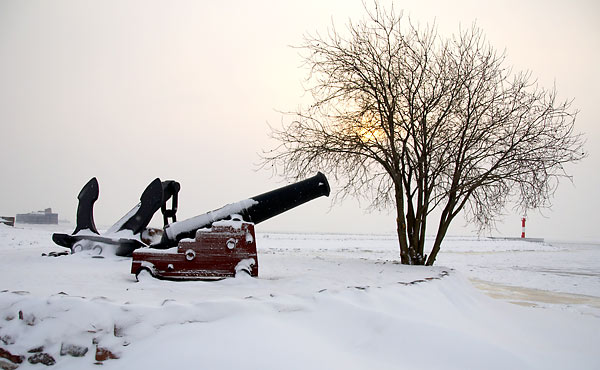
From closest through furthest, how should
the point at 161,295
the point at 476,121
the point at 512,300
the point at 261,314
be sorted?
the point at 261,314
the point at 161,295
the point at 512,300
the point at 476,121

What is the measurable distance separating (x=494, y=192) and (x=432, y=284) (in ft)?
15.6

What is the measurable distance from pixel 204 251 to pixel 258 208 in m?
0.96

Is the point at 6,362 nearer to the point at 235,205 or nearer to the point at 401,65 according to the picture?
the point at 235,205

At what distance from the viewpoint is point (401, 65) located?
29.3 feet

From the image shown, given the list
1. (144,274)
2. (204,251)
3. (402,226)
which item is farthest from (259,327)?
(402,226)

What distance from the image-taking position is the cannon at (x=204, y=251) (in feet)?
16.6

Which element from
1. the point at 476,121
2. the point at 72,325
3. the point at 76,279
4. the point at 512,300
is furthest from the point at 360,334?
the point at 476,121

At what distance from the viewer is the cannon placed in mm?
5066

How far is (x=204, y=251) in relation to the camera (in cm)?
517

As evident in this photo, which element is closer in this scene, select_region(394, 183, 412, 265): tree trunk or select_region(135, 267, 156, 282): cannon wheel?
select_region(135, 267, 156, 282): cannon wheel

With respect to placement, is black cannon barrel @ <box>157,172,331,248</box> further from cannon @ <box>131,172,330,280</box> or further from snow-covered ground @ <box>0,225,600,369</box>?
snow-covered ground @ <box>0,225,600,369</box>

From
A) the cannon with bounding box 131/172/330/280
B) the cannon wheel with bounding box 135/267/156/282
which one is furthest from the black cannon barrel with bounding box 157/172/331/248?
the cannon wheel with bounding box 135/267/156/282

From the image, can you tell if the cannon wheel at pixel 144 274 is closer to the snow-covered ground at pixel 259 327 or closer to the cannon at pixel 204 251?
the cannon at pixel 204 251

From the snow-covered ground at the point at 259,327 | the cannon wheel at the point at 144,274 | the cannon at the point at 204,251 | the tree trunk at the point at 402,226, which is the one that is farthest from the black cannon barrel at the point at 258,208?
the tree trunk at the point at 402,226
